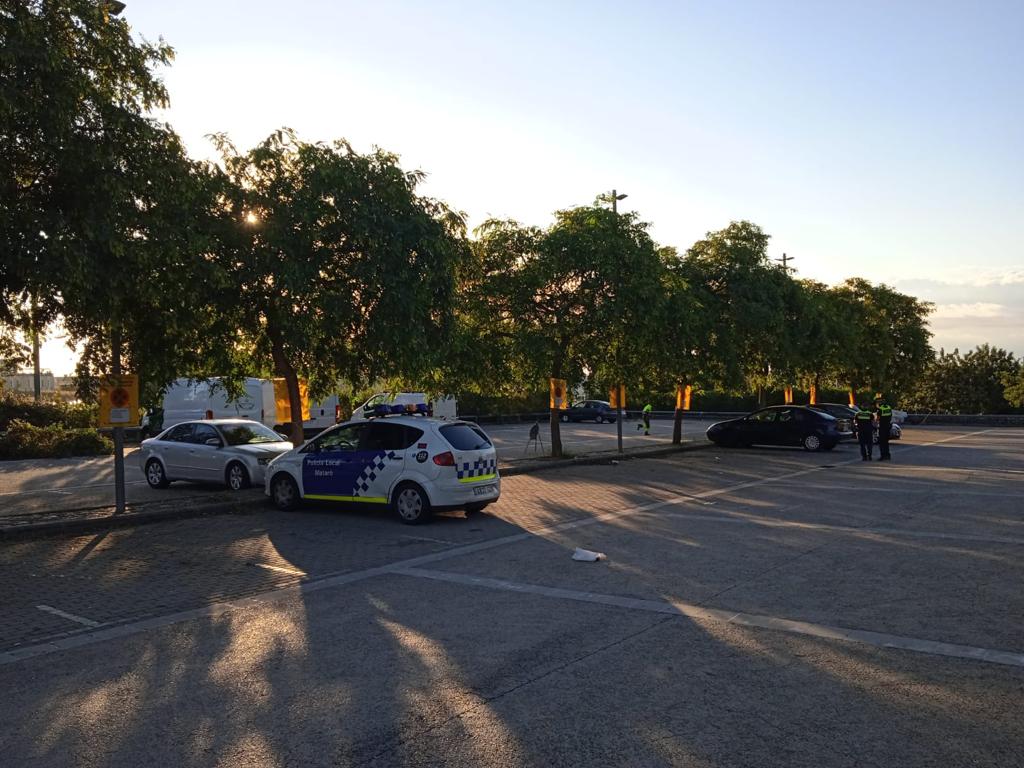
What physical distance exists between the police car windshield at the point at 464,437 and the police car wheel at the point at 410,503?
2.86 feet

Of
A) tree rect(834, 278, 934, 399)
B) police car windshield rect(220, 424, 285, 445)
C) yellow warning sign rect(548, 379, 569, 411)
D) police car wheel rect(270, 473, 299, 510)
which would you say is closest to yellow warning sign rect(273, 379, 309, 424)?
police car windshield rect(220, 424, 285, 445)

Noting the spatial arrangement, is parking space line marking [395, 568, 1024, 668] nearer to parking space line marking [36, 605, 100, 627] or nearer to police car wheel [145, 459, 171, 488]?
parking space line marking [36, 605, 100, 627]

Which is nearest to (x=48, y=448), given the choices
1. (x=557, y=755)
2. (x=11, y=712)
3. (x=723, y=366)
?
(x=723, y=366)

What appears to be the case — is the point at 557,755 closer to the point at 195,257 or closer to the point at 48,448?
the point at 195,257

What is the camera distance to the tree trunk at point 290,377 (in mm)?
16506

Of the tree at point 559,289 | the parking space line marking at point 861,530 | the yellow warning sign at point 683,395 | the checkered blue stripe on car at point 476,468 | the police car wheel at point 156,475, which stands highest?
the tree at point 559,289

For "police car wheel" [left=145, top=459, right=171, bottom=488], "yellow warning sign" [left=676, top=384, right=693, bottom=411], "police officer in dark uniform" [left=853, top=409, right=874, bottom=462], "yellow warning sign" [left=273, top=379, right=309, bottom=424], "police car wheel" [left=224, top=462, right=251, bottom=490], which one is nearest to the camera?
"police car wheel" [left=224, top=462, right=251, bottom=490]

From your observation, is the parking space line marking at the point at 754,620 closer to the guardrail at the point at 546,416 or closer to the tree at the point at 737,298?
the tree at the point at 737,298

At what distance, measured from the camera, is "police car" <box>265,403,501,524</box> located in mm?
12586

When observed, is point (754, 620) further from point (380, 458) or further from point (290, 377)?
point (290, 377)

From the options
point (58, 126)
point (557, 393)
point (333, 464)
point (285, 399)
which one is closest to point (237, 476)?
point (285, 399)

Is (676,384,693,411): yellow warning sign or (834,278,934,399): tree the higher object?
(834,278,934,399): tree

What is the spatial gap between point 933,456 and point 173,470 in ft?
70.0

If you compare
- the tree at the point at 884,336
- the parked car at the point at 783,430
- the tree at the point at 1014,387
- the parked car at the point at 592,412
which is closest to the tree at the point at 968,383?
the tree at the point at 1014,387
